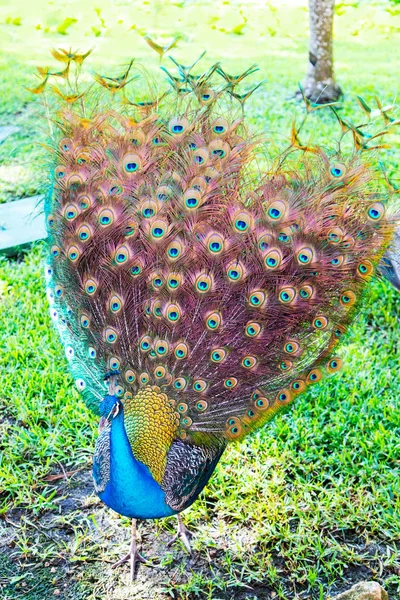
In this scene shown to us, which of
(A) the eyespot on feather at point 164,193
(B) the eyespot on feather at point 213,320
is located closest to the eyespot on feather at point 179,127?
(A) the eyespot on feather at point 164,193

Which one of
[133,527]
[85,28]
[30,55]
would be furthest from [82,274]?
[85,28]

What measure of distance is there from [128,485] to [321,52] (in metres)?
5.55

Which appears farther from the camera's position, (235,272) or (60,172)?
(60,172)

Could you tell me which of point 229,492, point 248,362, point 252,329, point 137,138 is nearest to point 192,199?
point 137,138

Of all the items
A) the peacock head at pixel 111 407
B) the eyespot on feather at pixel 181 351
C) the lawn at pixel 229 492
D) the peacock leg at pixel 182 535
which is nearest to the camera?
the peacock head at pixel 111 407

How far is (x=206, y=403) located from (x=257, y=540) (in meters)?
0.74

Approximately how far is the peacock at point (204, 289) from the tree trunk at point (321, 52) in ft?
13.6

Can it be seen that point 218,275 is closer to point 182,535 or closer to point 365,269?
point 365,269

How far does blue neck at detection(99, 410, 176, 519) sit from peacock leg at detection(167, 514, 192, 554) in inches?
18.3

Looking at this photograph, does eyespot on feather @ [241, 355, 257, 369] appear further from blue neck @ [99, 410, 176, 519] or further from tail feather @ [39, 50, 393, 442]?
blue neck @ [99, 410, 176, 519]

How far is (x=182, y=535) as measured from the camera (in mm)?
2594

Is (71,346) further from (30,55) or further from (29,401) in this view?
(30,55)

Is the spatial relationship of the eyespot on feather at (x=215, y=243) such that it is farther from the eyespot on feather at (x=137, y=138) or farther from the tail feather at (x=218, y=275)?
the eyespot on feather at (x=137, y=138)

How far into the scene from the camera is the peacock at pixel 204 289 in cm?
225
